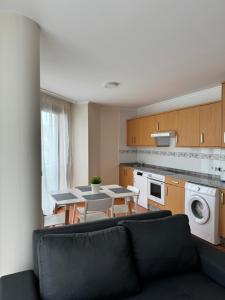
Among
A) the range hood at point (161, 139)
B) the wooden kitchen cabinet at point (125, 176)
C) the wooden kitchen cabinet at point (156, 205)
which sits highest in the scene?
the range hood at point (161, 139)

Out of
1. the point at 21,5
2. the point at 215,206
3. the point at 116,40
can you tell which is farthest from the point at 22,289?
the point at 215,206

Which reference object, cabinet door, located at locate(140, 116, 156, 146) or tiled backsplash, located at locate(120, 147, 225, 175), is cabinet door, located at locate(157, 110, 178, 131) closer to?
cabinet door, located at locate(140, 116, 156, 146)

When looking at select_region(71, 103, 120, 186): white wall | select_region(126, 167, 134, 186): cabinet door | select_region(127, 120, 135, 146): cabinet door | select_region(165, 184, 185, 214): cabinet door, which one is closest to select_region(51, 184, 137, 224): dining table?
select_region(165, 184, 185, 214): cabinet door

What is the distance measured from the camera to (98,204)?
2.67m

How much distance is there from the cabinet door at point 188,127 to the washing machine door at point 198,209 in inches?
37.1

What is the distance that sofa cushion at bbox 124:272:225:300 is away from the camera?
4.72 feet

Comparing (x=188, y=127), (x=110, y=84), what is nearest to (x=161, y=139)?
(x=188, y=127)

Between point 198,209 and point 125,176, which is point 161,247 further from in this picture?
point 125,176

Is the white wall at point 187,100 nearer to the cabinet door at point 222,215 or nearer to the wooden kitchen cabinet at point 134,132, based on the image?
the wooden kitchen cabinet at point 134,132

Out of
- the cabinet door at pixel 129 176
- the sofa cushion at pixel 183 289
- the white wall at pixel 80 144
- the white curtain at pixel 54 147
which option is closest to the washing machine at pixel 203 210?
the sofa cushion at pixel 183 289

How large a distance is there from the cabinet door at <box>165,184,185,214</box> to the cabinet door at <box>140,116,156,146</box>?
4.40ft

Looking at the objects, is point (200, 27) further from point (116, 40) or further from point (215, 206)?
point (215, 206)

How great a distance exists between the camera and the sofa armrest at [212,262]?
161cm

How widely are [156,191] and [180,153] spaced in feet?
3.12
